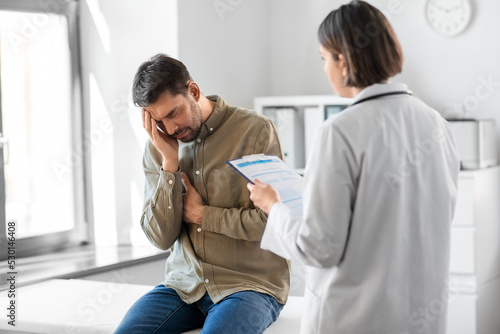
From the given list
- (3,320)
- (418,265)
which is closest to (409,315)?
(418,265)

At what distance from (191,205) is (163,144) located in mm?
214

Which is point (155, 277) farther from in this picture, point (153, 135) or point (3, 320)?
point (153, 135)

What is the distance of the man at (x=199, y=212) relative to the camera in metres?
1.99

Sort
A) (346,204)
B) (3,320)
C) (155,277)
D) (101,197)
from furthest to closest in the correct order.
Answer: (101,197) < (155,277) < (3,320) < (346,204)

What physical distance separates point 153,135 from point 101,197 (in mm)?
1583

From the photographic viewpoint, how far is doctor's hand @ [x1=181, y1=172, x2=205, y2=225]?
81.2 inches

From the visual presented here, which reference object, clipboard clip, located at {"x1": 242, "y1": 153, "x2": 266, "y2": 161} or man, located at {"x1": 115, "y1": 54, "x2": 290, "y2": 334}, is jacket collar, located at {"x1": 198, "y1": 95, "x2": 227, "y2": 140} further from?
clipboard clip, located at {"x1": 242, "y1": 153, "x2": 266, "y2": 161}

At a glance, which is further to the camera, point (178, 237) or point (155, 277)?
point (155, 277)

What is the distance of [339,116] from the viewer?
1359 millimetres

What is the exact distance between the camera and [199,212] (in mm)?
2061

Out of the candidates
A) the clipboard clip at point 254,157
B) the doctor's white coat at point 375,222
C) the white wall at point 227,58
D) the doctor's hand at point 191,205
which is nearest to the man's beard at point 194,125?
the doctor's hand at point 191,205

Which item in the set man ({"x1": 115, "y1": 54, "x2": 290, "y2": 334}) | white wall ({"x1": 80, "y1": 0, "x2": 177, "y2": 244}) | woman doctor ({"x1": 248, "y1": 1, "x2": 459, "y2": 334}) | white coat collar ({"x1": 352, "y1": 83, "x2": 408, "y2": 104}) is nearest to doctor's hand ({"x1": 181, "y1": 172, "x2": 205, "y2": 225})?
man ({"x1": 115, "y1": 54, "x2": 290, "y2": 334})

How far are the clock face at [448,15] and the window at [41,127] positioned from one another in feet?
6.91

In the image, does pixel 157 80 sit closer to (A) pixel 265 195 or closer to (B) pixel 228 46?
(A) pixel 265 195
